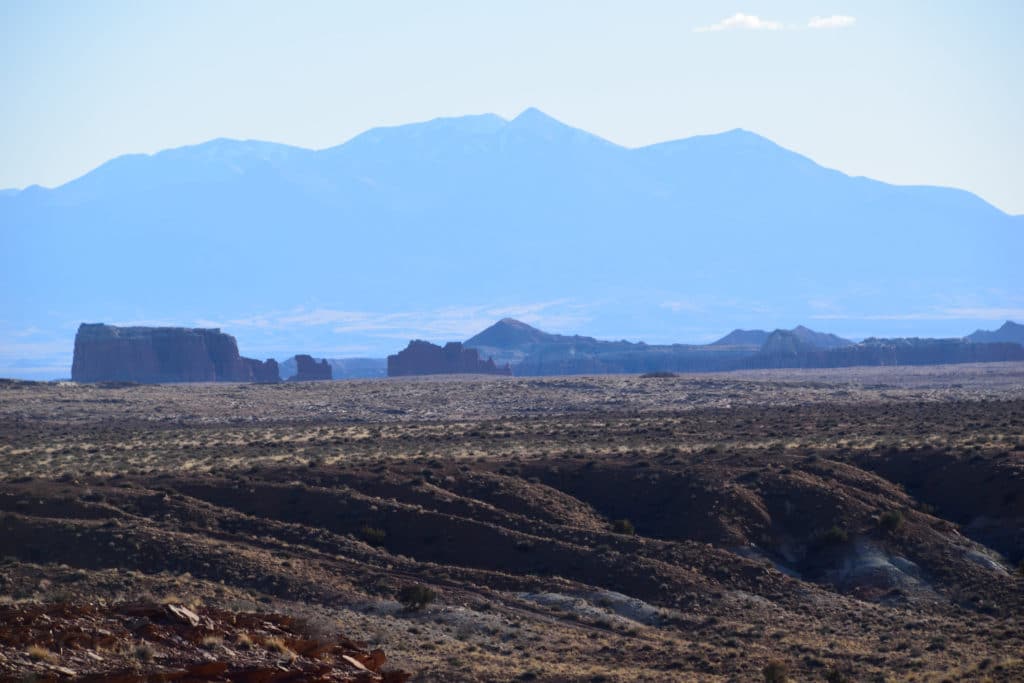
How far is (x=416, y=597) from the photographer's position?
28.6m

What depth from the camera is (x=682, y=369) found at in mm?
134500

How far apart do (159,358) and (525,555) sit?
84.8 metres

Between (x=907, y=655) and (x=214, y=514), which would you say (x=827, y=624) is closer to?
(x=907, y=655)

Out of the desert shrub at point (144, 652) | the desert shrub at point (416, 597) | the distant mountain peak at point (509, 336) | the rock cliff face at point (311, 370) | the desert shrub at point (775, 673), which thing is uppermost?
the distant mountain peak at point (509, 336)

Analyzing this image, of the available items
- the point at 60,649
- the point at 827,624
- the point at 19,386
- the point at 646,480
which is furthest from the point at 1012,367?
the point at 60,649

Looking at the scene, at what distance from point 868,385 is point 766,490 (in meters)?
58.4

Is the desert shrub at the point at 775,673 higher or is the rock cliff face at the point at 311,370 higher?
the rock cliff face at the point at 311,370

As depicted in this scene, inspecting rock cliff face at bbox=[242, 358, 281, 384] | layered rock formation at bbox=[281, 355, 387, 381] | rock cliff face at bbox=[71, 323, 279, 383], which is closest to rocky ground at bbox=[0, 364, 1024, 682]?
rock cliff face at bbox=[71, 323, 279, 383]

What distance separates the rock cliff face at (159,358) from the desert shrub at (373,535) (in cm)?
7923

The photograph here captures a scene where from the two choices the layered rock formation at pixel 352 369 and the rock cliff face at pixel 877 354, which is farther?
the layered rock formation at pixel 352 369

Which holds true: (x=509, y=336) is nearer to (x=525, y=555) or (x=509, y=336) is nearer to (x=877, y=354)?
(x=877, y=354)

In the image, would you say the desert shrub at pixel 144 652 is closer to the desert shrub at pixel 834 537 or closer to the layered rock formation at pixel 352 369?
the desert shrub at pixel 834 537

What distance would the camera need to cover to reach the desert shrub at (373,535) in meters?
32.9

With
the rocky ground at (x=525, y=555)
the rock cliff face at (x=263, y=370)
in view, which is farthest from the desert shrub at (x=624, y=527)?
the rock cliff face at (x=263, y=370)
